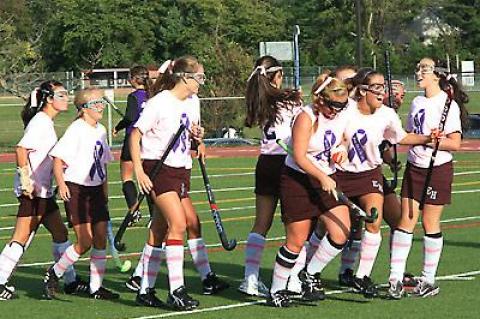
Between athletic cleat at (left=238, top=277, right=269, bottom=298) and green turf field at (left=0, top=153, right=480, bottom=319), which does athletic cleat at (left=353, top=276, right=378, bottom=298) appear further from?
athletic cleat at (left=238, top=277, right=269, bottom=298)

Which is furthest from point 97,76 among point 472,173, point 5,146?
point 472,173

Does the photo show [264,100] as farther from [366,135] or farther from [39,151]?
[39,151]

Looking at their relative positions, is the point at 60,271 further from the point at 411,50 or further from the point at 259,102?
the point at 411,50

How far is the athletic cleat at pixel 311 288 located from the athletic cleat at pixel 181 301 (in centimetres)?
97

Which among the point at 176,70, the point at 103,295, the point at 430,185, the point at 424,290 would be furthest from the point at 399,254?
the point at 103,295

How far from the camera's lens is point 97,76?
78.0 meters

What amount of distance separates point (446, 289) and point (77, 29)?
6802 cm

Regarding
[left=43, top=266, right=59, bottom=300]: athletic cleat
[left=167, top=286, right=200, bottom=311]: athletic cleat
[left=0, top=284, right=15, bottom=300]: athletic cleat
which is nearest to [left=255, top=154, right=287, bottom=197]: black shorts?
[left=167, top=286, right=200, bottom=311]: athletic cleat

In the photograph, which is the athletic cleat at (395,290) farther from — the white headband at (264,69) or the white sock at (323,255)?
the white headband at (264,69)

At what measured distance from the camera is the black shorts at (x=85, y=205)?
37.3ft

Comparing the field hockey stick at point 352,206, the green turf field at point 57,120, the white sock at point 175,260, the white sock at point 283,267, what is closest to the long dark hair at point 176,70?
the field hockey stick at point 352,206

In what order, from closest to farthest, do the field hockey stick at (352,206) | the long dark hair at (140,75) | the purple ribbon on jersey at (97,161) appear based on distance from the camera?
1. the field hockey stick at (352,206)
2. the purple ribbon on jersey at (97,161)
3. the long dark hair at (140,75)

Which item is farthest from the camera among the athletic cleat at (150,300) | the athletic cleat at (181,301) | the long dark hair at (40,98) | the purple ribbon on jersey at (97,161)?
the long dark hair at (40,98)

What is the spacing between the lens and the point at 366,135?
11094 millimetres
